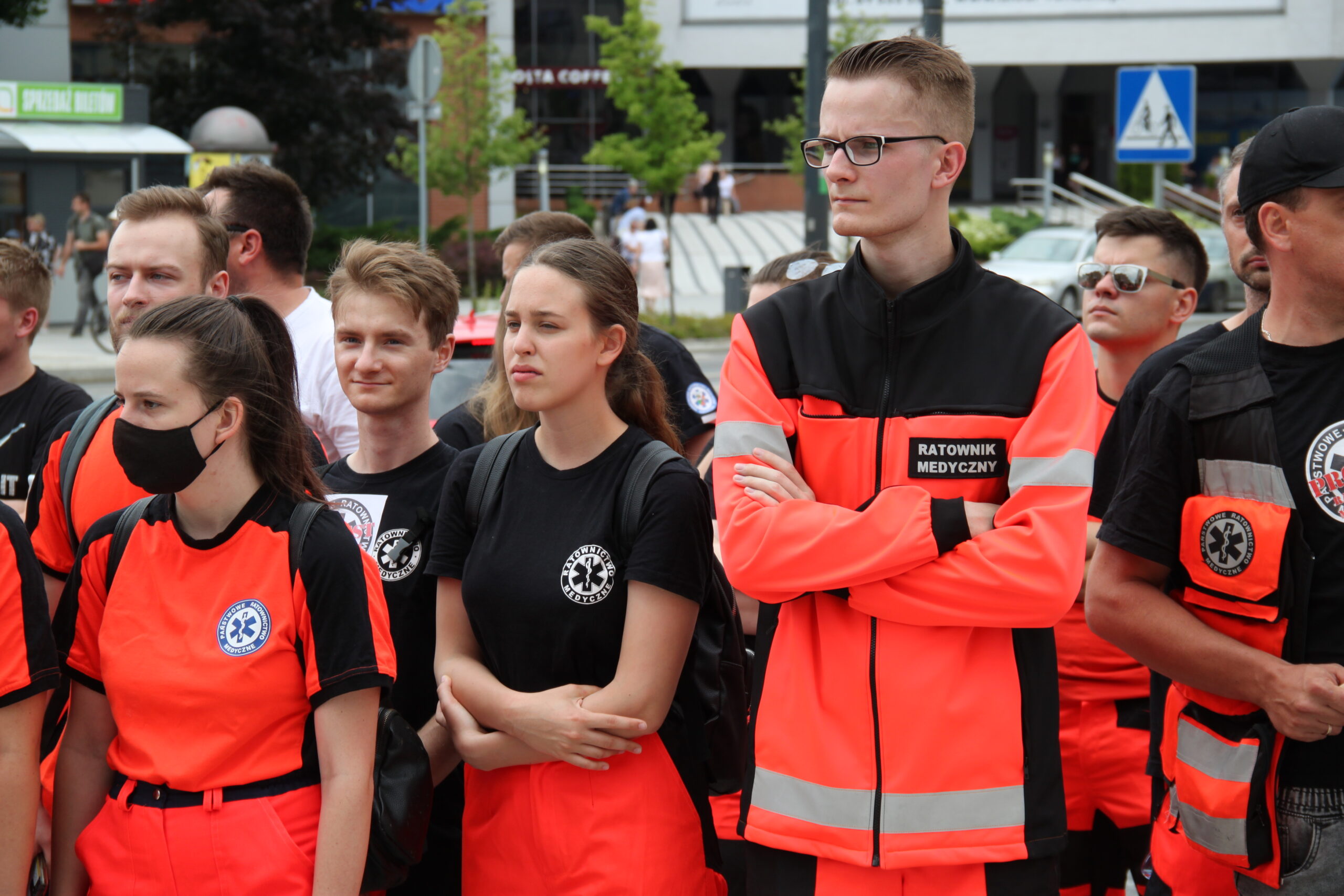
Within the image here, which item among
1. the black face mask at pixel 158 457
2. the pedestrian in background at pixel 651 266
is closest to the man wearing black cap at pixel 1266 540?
the black face mask at pixel 158 457

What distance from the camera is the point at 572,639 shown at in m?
3.07

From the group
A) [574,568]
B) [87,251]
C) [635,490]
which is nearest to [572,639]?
[574,568]

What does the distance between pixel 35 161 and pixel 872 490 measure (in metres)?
25.0

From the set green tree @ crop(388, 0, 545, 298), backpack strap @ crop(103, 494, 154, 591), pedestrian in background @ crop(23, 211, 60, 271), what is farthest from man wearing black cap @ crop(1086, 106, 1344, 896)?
green tree @ crop(388, 0, 545, 298)

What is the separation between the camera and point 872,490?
2.79 m

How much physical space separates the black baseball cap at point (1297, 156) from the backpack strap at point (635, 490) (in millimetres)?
1423

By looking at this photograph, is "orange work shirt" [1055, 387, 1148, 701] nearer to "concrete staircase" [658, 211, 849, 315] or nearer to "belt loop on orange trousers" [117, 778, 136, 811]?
"belt loop on orange trousers" [117, 778, 136, 811]

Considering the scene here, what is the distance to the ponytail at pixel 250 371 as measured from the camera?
2840 mm

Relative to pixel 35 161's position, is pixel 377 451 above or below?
below

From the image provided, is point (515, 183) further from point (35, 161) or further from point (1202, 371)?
point (1202, 371)

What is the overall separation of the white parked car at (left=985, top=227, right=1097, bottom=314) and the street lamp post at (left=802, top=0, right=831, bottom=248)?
717 cm

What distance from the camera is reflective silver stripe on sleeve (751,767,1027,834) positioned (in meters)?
2.62

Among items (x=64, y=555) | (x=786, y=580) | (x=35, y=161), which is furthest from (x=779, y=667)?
(x=35, y=161)

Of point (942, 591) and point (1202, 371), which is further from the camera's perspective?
point (1202, 371)
